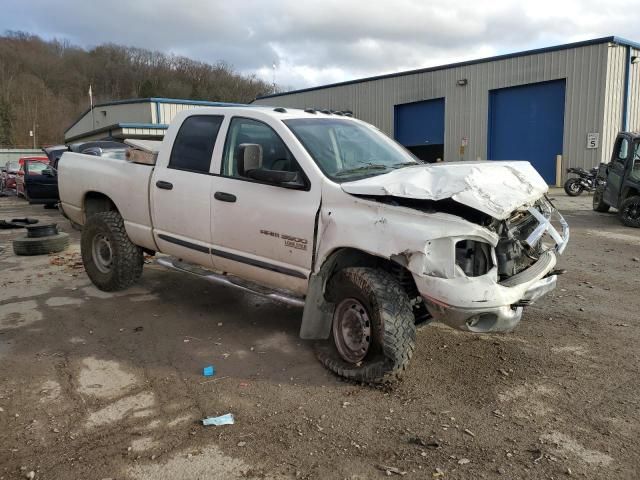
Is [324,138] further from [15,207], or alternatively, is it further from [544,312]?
[15,207]

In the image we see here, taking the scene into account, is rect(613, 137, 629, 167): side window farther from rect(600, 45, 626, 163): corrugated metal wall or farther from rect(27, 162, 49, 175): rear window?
rect(27, 162, 49, 175): rear window

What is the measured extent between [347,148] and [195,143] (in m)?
1.57

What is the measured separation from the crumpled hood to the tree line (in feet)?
231

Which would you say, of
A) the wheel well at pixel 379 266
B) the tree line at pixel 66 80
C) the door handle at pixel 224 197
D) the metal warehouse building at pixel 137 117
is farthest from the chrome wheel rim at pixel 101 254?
the tree line at pixel 66 80

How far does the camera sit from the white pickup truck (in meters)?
3.71

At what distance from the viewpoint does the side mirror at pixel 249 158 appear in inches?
177

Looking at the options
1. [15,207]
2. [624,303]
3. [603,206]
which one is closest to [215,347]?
[624,303]

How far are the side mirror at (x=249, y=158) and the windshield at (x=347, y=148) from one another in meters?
0.37

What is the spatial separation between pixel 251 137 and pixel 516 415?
3.12 metres

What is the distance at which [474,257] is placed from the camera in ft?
12.5

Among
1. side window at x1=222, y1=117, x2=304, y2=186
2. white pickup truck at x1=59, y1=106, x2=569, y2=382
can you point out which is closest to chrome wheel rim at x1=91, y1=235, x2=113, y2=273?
white pickup truck at x1=59, y1=106, x2=569, y2=382

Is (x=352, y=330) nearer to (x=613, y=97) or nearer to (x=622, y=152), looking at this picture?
(x=622, y=152)

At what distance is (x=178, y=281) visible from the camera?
23.6 ft

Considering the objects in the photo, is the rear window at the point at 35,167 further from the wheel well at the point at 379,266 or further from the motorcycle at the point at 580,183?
the motorcycle at the point at 580,183
